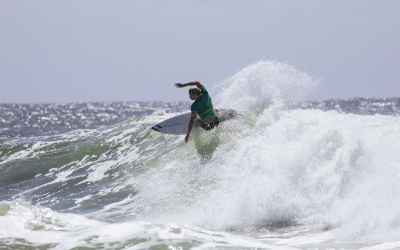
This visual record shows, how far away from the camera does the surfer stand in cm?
766

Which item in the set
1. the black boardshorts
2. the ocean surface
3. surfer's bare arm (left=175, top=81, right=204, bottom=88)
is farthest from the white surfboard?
surfer's bare arm (left=175, top=81, right=204, bottom=88)

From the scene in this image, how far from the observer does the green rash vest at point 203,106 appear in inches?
306

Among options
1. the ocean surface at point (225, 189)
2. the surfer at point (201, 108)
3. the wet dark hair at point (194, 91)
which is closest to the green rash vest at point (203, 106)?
the surfer at point (201, 108)

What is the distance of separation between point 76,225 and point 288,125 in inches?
173

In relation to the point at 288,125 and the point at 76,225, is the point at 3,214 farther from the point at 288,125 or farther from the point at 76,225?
the point at 288,125

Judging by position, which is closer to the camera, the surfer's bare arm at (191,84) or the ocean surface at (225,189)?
the ocean surface at (225,189)

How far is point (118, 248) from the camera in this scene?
11.5ft

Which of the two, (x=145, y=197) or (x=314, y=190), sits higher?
(x=314, y=190)

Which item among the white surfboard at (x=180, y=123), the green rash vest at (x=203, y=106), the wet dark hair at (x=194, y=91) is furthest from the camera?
Result: the white surfboard at (x=180, y=123)

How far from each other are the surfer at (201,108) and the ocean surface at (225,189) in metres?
0.45

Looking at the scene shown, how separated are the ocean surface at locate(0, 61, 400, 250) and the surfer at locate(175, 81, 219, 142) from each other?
45 centimetres

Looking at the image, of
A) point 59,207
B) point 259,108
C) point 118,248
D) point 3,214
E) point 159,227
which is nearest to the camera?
point 118,248

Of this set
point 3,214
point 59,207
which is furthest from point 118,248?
point 59,207

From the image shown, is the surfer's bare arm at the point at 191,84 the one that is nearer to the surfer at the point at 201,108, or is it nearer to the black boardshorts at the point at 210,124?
the surfer at the point at 201,108
